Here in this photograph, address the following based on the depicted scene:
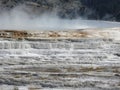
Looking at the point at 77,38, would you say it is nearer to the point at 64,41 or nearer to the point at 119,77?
the point at 64,41

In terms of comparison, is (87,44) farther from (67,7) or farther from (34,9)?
(67,7)

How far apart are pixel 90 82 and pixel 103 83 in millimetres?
234

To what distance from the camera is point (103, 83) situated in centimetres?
739

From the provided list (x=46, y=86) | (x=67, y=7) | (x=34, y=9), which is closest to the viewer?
(x=46, y=86)

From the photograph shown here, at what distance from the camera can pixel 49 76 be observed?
25.2 feet

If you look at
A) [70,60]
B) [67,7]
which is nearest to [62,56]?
[70,60]

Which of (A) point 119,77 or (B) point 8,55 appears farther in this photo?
(B) point 8,55

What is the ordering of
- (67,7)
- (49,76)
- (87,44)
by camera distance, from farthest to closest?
1. (67,7)
2. (87,44)
3. (49,76)

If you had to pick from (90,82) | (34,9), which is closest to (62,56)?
(90,82)

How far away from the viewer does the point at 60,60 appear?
8.76m

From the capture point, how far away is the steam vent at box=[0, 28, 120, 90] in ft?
23.9

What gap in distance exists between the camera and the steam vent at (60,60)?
7293 mm

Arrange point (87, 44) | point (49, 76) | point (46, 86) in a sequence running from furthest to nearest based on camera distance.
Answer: point (87, 44)
point (49, 76)
point (46, 86)

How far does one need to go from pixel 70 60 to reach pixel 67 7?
2693cm
